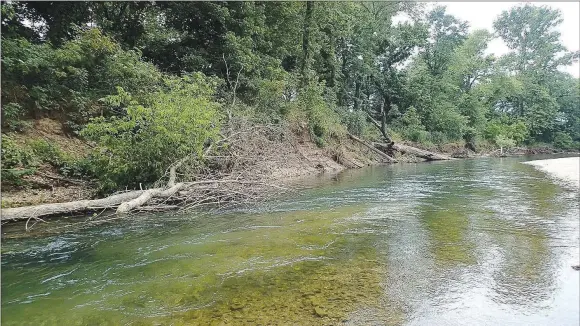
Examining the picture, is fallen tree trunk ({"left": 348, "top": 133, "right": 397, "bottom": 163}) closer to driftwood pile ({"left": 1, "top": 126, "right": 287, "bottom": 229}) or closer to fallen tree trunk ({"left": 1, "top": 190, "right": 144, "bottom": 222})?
driftwood pile ({"left": 1, "top": 126, "right": 287, "bottom": 229})

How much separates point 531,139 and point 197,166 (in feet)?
139

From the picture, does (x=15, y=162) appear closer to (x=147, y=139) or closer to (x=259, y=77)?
(x=147, y=139)

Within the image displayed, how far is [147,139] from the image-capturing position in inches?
360

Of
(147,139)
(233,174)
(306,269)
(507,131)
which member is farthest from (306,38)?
(507,131)

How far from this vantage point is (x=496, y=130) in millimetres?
36062

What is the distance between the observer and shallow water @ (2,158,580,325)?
3242 mm

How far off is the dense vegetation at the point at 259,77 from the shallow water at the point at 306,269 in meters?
3.17

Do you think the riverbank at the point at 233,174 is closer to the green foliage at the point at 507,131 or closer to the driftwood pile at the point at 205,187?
the driftwood pile at the point at 205,187

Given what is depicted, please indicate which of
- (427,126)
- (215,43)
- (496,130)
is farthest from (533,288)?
(496,130)

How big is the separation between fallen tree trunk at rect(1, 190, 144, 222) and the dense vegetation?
3.11 feet

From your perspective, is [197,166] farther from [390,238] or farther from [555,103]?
[555,103]

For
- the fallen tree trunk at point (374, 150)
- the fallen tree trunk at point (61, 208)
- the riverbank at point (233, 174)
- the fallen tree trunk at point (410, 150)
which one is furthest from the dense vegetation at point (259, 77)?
the fallen tree trunk at point (410, 150)

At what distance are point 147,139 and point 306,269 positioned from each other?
21.3ft

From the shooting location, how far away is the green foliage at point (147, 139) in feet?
29.3
